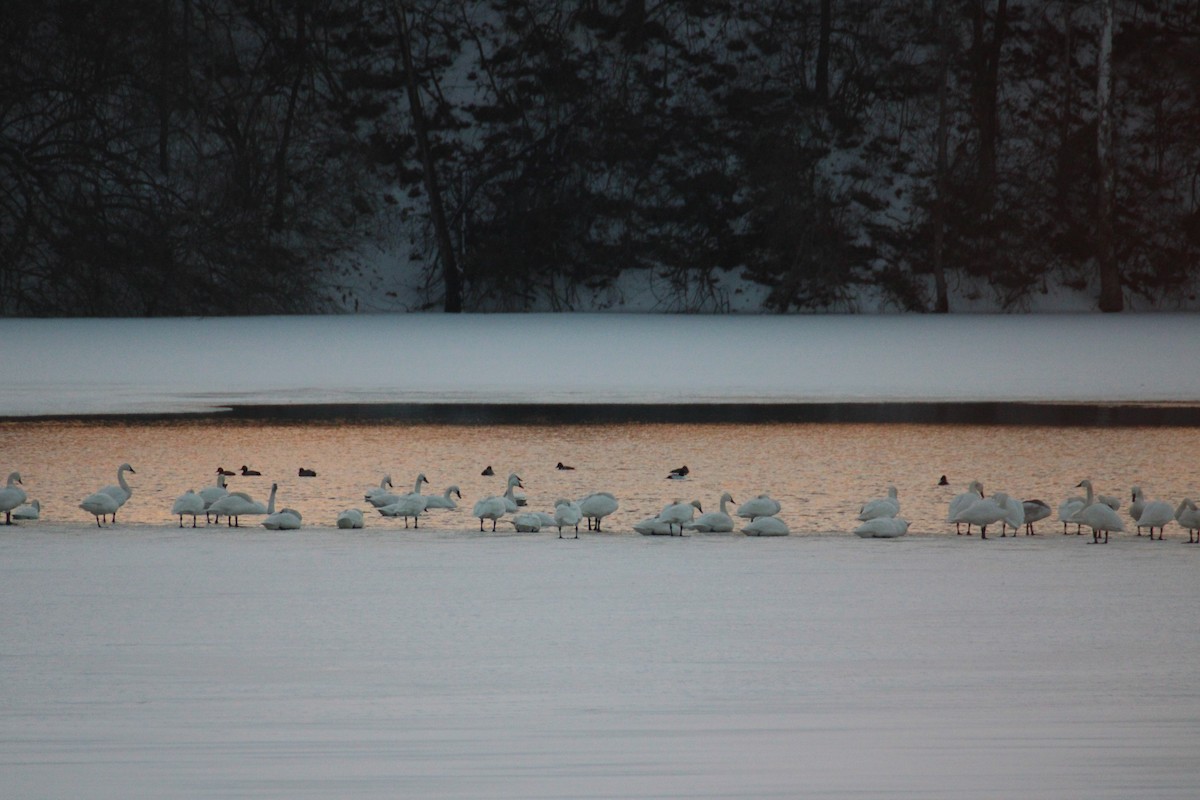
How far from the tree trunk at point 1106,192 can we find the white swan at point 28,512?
26.9m

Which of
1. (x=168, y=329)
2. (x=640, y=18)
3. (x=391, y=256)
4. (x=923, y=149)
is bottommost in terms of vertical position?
(x=168, y=329)

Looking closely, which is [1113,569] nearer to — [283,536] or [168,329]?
[283,536]

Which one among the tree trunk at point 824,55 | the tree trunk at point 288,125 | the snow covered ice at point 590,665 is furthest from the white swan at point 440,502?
the tree trunk at point 824,55

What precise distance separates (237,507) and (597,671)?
336cm

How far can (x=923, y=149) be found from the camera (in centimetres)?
3503

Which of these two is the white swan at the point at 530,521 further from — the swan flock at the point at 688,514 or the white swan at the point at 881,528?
the white swan at the point at 881,528

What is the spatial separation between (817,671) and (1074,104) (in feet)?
106

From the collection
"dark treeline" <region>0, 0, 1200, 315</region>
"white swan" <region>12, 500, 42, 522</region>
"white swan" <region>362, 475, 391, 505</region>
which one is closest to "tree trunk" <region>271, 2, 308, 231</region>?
"dark treeline" <region>0, 0, 1200, 315</region>

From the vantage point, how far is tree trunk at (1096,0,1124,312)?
102 ft

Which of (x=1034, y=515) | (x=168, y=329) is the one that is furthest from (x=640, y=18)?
(x=1034, y=515)

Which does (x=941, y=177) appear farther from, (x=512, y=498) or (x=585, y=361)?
(x=512, y=498)

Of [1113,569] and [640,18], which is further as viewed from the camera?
[640,18]

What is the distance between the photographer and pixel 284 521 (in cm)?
761

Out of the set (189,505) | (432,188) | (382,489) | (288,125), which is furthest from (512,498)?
(288,125)
